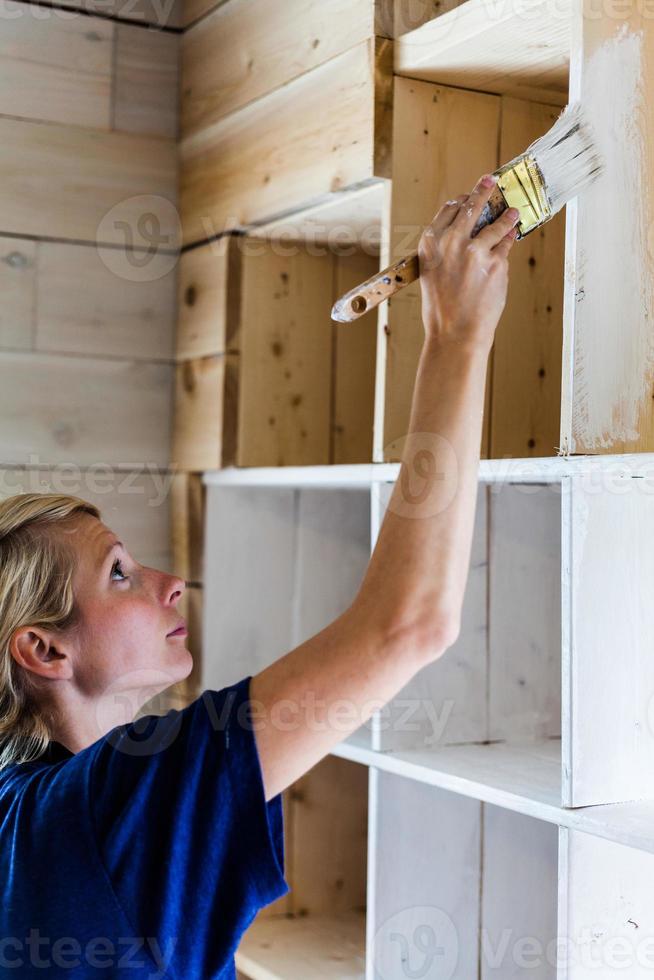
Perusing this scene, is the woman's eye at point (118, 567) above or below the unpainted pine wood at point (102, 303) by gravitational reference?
below

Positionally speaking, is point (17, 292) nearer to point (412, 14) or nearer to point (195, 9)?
point (195, 9)

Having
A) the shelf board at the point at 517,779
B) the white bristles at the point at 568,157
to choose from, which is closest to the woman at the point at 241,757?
the white bristles at the point at 568,157

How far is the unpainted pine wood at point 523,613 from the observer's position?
1.64 metres

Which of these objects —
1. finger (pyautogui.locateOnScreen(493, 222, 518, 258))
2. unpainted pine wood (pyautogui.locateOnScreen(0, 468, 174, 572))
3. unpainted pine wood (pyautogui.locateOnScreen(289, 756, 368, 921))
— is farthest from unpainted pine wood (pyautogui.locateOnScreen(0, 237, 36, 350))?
finger (pyautogui.locateOnScreen(493, 222, 518, 258))

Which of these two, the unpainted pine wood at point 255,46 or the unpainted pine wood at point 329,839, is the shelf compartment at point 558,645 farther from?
the unpainted pine wood at point 255,46

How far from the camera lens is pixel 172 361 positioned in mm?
2094

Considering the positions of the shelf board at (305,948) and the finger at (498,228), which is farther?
the shelf board at (305,948)

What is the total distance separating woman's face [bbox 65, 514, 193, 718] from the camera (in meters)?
1.25

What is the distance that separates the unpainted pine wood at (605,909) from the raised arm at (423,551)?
38cm

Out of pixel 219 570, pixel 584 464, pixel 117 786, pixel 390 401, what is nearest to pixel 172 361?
pixel 219 570

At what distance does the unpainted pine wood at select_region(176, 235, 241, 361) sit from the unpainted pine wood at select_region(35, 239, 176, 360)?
0.03 meters

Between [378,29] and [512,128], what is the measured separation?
23 centimetres

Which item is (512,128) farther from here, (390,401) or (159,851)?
(159,851)

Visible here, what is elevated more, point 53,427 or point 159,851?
point 53,427
